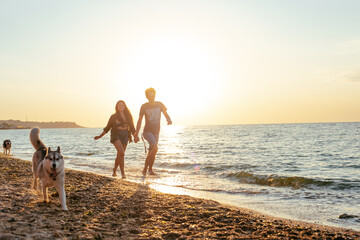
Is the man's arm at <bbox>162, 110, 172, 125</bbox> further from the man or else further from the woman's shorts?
the woman's shorts

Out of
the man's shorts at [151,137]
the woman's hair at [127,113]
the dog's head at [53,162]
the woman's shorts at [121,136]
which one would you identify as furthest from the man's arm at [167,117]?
the dog's head at [53,162]

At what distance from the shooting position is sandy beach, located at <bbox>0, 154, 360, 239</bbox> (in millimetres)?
3771

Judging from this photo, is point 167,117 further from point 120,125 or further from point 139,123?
point 120,125

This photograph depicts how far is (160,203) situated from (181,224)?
60.2 inches

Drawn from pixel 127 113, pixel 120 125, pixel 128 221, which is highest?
pixel 127 113

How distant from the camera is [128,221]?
4496mm

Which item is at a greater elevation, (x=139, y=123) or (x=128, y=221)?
(x=139, y=123)

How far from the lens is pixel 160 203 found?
19.6ft

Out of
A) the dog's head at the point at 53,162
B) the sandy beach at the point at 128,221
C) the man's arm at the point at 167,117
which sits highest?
the man's arm at the point at 167,117

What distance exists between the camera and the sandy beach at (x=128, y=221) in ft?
12.4

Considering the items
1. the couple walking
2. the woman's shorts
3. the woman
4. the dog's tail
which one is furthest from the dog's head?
the woman's shorts

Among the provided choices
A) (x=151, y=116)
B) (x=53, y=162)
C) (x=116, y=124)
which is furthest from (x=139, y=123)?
(x=53, y=162)

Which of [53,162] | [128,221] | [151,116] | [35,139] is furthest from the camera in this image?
[151,116]

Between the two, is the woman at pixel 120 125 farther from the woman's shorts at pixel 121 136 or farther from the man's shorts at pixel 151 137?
the man's shorts at pixel 151 137
